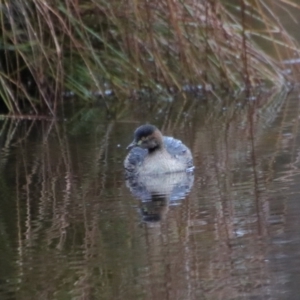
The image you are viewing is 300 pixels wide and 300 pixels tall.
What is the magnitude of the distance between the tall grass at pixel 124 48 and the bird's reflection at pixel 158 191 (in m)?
3.19

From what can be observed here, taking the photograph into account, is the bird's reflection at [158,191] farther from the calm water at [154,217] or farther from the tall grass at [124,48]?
the tall grass at [124,48]

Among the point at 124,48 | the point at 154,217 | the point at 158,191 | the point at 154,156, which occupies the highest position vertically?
the point at 124,48

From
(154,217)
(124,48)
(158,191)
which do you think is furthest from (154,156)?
(124,48)

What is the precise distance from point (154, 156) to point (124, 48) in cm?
427

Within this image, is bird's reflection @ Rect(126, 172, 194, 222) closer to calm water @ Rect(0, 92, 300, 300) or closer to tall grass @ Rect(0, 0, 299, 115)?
calm water @ Rect(0, 92, 300, 300)

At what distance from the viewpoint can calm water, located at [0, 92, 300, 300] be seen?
5.88m

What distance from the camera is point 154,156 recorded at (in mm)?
9625

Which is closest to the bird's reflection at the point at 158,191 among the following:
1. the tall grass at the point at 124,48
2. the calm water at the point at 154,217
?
the calm water at the point at 154,217

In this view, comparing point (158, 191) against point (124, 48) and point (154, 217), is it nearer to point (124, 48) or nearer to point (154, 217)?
point (154, 217)

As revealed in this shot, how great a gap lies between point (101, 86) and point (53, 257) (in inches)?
294

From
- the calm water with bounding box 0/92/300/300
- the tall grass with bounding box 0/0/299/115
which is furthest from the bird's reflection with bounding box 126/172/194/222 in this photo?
the tall grass with bounding box 0/0/299/115

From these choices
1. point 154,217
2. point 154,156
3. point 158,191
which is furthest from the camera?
point 154,156

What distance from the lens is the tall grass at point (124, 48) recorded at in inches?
492

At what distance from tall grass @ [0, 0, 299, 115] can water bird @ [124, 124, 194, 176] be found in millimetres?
2577
